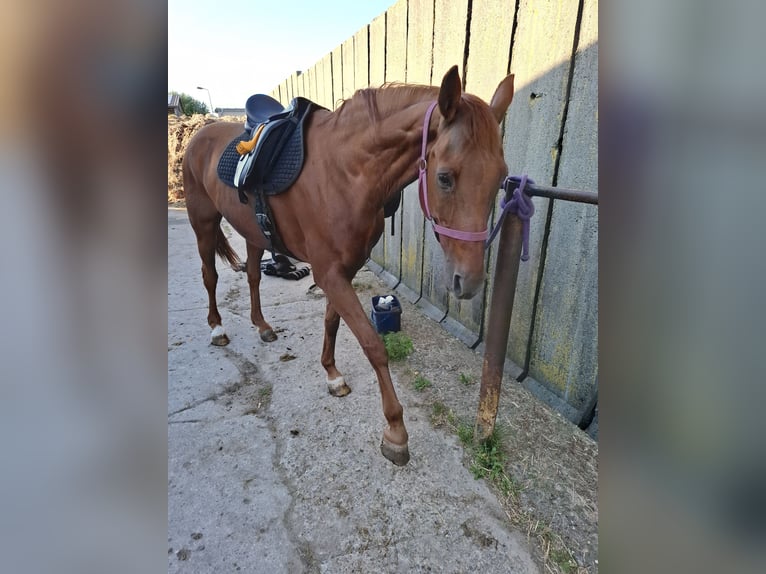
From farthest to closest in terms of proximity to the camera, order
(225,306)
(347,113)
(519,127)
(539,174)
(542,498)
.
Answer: (225,306), (519,127), (539,174), (347,113), (542,498)

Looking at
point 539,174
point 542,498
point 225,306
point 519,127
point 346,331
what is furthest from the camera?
point 225,306

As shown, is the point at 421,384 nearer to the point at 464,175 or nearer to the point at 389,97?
the point at 464,175

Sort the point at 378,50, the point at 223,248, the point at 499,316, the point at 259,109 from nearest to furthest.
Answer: the point at 499,316 → the point at 259,109 → the point at 223,248 → the point at 378,50

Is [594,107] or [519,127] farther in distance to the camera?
[519,127]

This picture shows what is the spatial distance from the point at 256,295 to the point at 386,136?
204 cm

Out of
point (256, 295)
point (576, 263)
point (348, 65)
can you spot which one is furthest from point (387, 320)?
point (348, 65)

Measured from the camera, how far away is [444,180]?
1.52m

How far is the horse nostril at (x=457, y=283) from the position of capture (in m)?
1.57
